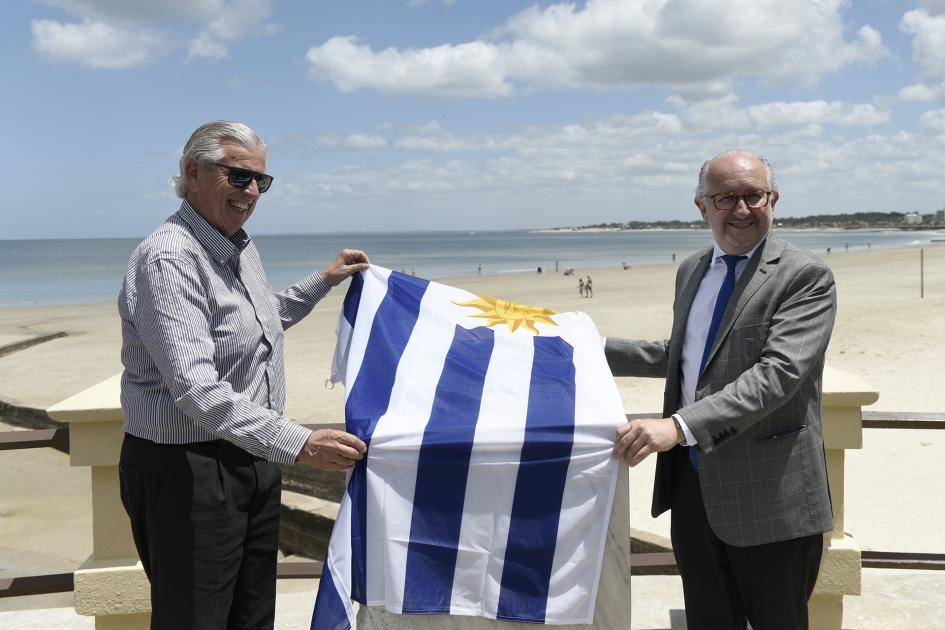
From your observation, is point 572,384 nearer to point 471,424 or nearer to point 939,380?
point 471,424

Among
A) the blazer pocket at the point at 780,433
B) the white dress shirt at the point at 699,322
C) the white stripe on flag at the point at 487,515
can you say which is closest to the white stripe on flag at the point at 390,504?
the white stripe on flag at the point at 487,515

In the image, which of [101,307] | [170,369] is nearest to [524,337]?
[170,369]

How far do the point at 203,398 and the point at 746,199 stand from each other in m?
1.73

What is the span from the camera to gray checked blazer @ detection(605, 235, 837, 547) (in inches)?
92.4

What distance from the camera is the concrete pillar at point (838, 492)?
3014 mm

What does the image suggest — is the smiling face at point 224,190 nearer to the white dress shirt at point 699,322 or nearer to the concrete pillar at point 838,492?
the white dress shirt at point 699,322

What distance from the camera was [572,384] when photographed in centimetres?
247

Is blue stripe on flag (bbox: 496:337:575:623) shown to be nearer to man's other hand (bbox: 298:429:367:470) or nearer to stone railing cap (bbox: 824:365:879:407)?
man's other hand (bbox: 298:429:367:470)

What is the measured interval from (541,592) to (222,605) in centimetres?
100

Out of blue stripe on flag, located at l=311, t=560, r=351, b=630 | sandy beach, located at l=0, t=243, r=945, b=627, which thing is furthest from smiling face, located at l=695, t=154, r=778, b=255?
sandy beach, located at l=0, t=243, r=945, b=627

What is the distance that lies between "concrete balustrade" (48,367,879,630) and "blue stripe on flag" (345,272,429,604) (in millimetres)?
1031

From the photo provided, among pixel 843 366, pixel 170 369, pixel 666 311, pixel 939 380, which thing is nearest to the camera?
pixel 170 369

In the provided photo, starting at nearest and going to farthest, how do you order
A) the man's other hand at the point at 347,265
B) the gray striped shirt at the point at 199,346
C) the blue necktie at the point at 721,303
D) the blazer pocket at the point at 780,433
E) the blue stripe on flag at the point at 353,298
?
the gray striped shirt at the point at 199,346 → the blazer pocket at the point at 780,433 → the blue necktie at the point at 721,303 → the blue stripe on flag at the point at 353,298 → the man's other hand at the point at 347,265

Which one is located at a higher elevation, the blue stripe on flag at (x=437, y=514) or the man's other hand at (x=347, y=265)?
the man's other hand at (x=347, y=265)
